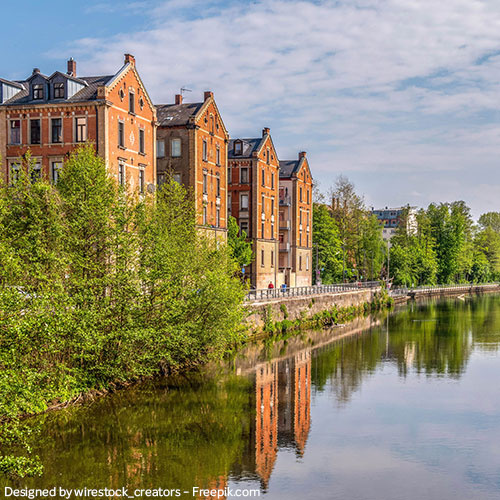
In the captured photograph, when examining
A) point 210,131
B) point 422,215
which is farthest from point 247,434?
point 422,215

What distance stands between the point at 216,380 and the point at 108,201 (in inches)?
448

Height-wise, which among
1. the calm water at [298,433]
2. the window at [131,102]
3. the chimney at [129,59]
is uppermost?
the chimney at [129,59]

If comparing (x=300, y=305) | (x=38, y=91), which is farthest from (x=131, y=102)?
(x=300, y=305)

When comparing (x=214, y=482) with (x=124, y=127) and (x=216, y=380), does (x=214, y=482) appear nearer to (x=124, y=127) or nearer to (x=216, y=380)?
(x=216, y=380)

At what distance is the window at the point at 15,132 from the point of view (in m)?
46.3

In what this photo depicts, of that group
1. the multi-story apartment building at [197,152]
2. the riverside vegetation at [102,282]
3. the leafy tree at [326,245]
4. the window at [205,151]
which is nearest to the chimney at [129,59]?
the multi-story apartment building at [197,152]

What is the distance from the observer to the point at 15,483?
21.0 m

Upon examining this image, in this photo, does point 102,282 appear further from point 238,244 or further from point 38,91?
point 238,244

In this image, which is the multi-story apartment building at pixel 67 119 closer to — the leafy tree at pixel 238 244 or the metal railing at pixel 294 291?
the metal railing at pixel 294 291

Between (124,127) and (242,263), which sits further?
(242,263)

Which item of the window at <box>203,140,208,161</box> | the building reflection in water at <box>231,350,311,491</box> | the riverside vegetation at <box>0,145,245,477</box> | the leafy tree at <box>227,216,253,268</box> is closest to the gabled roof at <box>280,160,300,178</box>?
the leafy tree at <box>227,216,253,268</box>

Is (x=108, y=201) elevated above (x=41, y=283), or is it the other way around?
(x=108, y=201)

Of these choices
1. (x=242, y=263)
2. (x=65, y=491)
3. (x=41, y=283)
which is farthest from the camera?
(x=242, y=263)

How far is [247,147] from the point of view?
7175 cm
